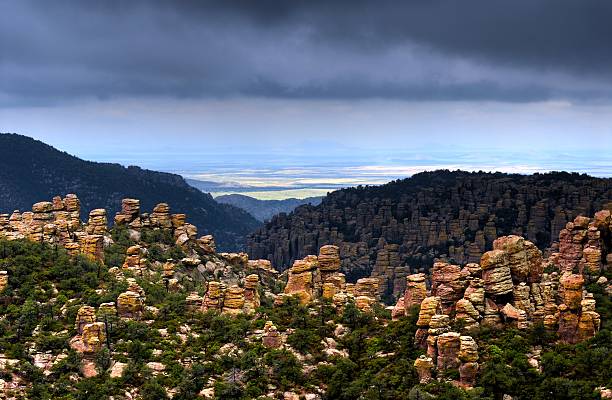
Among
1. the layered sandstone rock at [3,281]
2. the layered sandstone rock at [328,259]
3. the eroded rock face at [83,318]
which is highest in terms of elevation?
the layered sandstone rock at [328,259]

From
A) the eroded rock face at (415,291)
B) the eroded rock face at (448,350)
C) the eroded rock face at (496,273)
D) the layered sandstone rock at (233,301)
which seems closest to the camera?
the eroded rock face at (448,350)

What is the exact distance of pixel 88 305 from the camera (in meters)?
72.1

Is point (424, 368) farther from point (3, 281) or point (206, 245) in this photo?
point (206, 245)

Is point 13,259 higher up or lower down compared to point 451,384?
higher up

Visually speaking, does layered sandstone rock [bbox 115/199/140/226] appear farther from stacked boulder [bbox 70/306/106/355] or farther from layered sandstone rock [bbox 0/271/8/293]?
stacked boulder [bbox 70/306/106/355]

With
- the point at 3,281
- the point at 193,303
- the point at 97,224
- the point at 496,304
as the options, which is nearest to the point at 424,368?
the point at 496,304

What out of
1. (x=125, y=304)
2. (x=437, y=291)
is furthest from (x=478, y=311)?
(x=125, y=304)

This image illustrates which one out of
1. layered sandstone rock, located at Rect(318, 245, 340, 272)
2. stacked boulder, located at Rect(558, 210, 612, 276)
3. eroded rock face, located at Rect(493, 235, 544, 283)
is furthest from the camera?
layered sandstone rock, located at Rect(318, 245, 340, 272)

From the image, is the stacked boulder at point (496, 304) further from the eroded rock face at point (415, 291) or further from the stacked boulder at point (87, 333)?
the stacked boulder at point (87, 333)

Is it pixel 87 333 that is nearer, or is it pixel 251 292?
pixel 87 333

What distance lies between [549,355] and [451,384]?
7722mm

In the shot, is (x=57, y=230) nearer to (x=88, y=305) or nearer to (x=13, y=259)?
(x=13, y=259)

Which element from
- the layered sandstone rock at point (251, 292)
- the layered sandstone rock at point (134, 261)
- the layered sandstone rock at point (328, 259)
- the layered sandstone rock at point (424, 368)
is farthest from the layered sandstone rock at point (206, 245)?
the layered sandstone rock at point (424, 368)

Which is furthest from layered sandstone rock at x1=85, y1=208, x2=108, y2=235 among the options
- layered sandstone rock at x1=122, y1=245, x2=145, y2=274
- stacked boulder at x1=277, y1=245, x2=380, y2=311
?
stacked boulder at x1=277, y1=245, x2=380, y2=311
